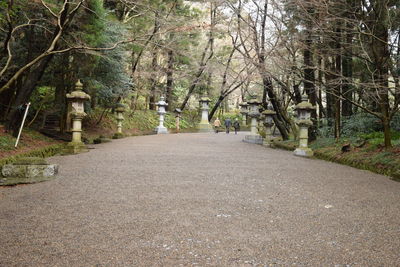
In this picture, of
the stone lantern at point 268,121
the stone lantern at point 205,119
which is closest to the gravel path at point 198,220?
the stone lantern at point 268,121

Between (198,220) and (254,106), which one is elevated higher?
(254,106)

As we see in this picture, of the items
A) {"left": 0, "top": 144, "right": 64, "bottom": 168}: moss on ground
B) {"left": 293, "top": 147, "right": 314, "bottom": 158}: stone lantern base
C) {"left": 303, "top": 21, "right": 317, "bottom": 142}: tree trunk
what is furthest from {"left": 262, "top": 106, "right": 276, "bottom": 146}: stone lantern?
{"left": 0, "top": 144, "right": 64, "bottom": 168}: moss on ground

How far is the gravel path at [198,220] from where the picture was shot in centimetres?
229

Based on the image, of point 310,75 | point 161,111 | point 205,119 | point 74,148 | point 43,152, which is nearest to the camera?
point 43,152

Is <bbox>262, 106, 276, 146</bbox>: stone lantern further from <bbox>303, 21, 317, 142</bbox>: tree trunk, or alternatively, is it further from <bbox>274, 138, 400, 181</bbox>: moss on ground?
<bbox>274, 138, 400, 181</bbox>: moss on ground

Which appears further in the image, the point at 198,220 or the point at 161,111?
the point at 161,111

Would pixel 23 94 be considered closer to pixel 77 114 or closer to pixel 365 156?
pixel 77 114

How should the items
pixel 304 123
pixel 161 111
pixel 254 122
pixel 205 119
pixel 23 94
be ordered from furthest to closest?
pixel 205 119
pixel 161 111
pixel 254 122
pixel 304 123
pixel 23 94

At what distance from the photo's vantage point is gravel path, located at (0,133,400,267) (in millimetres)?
2295

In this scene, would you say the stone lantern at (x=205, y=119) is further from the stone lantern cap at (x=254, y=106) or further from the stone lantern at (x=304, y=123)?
the stone lantern at (x=304, y=123)

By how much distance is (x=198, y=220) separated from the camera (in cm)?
308

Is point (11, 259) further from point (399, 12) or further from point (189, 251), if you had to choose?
point (399, 12)

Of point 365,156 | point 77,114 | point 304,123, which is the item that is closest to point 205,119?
point 304,123

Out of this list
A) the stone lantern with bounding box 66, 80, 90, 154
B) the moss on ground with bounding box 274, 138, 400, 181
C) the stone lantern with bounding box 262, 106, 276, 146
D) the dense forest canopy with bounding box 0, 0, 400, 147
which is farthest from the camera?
the stone lantern with bounding box 262, 106, 276, 146
